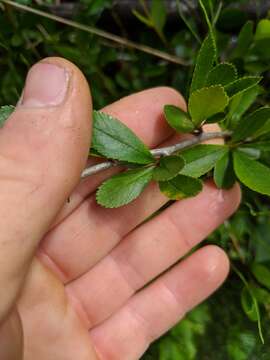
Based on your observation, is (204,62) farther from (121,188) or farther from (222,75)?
(121,188)

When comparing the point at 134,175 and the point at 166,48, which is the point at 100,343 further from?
the point at 166,48

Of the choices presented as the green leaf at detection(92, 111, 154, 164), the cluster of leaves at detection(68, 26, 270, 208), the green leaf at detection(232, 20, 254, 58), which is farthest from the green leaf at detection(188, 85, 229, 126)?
the green leaf at detection(232, 20, 254, 58)

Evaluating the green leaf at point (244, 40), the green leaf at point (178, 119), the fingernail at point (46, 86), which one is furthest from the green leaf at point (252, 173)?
the fingernail at point (46, 86)

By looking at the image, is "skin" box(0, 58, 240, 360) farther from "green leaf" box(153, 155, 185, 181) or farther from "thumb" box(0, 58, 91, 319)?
"green leaf" box(153, 155, 185, 181)

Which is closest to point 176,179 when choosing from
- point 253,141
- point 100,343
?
point 253,141

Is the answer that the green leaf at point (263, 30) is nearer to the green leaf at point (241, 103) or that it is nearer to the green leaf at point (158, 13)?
the green leaf at point (241, 103)

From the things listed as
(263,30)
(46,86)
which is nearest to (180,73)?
(263,30)
